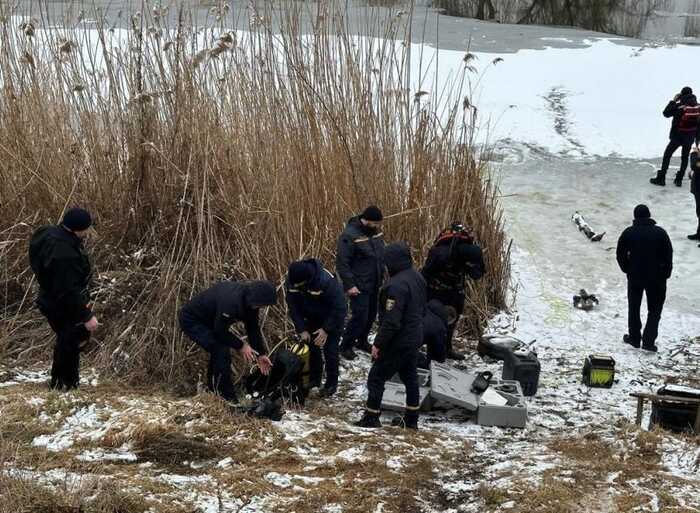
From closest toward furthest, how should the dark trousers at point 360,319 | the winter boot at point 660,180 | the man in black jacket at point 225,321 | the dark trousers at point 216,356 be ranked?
the man in black jacket at point 225,321 < the dark trousers at point 216,356 < the dark trousers at point 360,319 < the winter boot at point 660,180

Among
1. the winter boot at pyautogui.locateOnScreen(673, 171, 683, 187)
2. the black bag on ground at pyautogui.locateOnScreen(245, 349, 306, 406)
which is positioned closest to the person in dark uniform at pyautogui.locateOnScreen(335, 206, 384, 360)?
the black bag on ground at pyautogui.locateOnScreen(245, 349, 306, 406)

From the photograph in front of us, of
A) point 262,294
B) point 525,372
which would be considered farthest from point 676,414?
point 262,294

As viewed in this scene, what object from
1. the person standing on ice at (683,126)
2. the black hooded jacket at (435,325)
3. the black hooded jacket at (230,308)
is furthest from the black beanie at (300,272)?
the person standing on ice at (683,126)

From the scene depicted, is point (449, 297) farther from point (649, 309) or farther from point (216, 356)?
point (216, 356)

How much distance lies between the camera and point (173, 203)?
23.4ft

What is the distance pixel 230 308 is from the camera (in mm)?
5562

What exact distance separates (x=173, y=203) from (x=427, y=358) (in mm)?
2722

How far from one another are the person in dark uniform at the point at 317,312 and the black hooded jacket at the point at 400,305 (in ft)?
2.11

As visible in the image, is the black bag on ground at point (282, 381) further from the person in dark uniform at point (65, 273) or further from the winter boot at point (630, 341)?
the winter boot at point (630, 341)

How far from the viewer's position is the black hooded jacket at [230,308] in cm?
547

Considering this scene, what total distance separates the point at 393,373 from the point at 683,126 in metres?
7.25

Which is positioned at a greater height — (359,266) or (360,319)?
(359,266)

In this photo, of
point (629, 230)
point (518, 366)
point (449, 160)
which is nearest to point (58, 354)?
point (518, 366)

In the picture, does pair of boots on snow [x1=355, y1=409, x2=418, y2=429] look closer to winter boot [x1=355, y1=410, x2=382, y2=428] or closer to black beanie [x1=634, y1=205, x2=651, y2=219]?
winter boot [x1=355, y1=410, x2=382, y2=428]
